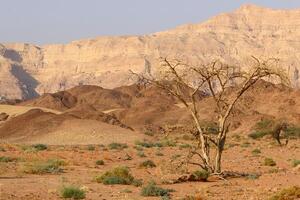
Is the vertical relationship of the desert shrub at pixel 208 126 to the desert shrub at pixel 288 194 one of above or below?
above

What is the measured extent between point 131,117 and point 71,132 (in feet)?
107

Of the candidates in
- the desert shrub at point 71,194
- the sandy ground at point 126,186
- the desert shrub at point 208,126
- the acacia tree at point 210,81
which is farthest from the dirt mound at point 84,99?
the desert shrub at point 71,194

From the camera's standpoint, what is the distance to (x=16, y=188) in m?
16.9

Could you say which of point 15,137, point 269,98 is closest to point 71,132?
point 15,137

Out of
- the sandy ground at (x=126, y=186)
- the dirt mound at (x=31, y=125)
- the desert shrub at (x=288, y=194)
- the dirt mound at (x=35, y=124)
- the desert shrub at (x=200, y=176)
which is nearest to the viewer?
the desert shrub at (x=288, y=194)

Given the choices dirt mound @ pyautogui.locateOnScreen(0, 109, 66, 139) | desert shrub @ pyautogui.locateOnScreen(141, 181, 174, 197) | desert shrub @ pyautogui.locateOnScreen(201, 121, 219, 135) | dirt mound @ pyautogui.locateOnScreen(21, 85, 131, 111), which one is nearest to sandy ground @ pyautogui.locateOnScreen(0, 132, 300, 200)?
desert shrub @ pyautogui.locateOnScreen(141, 181, 174, 197)

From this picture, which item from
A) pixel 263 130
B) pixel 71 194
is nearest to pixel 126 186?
pixel 71 194

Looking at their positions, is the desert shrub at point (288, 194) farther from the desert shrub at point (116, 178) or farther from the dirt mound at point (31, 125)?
the dirt mound at point (31, 125)

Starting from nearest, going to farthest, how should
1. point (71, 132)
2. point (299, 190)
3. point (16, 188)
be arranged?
point (299, 190)
point (16, 188)
point (71, 132)

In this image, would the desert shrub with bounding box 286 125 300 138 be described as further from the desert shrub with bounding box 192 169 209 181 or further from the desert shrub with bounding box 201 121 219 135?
the desert shrub with bounding box 192 169 209 181

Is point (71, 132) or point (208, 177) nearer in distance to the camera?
point (208, 177)

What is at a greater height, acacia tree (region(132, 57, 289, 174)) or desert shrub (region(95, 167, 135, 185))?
acacia tree (region(132, 57, 289, 174))

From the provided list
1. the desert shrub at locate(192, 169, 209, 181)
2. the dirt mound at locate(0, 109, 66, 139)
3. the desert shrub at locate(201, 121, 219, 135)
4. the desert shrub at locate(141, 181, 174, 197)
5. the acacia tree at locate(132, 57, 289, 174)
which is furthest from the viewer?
the dirt mound at locate(0, 109, 66, 139)

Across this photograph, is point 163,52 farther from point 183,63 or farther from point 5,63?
point 183,63
